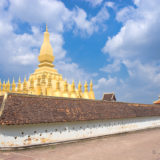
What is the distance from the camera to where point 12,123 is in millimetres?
10781

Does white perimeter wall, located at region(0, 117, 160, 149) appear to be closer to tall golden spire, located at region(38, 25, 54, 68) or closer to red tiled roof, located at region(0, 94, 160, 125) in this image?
red tiled roof, located at region(0, 94, 160, 125)

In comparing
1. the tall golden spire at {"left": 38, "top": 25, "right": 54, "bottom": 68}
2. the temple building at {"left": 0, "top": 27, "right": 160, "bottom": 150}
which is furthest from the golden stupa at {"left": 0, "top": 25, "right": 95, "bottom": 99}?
the temple building at {"left": 0, "top": 27, "right": 160, "bottom": 150}

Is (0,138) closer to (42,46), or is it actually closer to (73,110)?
(73,110)

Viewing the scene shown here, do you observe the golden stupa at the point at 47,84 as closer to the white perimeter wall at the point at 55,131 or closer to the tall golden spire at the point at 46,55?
the tall golden spire at the point at 46,55

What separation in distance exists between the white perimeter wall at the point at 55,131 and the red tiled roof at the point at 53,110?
0.43 m

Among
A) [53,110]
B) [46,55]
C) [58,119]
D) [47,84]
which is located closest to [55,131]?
[58,119]

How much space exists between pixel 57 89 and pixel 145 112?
531 inches

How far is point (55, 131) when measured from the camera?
13094 millimetres

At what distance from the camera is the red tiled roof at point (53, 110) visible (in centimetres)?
1148

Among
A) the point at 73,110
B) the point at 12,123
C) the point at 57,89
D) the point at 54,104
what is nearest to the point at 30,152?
the point at 12,123

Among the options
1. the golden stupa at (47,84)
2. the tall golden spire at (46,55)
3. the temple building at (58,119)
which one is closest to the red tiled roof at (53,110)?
the temple building at (58,119)

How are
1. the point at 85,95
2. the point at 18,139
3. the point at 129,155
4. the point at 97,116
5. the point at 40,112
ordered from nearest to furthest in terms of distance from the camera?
the point at 129,155, the point at 18,139, the point at 40,112, the point at 97,116, the point at 85,95

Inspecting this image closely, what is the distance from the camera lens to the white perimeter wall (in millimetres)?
10914

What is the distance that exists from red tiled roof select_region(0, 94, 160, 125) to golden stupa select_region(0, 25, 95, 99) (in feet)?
33.9
